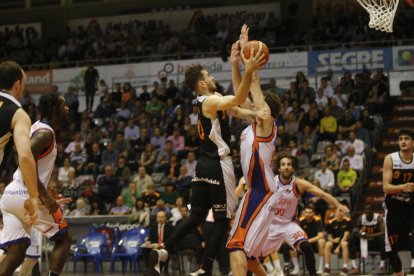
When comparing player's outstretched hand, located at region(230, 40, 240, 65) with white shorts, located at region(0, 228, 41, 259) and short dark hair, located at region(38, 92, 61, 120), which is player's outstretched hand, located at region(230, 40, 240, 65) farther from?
white shorts, located at region(0, 228, 41, 259)

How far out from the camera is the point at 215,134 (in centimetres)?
838

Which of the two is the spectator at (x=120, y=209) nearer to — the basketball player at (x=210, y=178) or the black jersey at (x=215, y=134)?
the basketball player at (x=210, y=178)

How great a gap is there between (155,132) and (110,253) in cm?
445

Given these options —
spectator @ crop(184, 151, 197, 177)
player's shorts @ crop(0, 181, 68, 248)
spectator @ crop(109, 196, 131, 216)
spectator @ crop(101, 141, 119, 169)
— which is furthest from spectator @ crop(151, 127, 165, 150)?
player's shorts @ crop(0, 181, 68, 248)

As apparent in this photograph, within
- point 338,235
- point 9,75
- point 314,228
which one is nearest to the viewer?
point 9,75

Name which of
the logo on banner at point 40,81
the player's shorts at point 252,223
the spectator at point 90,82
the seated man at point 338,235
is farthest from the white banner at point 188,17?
the player's shorts at point 252,223

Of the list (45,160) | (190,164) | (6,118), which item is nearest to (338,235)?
(190,164)

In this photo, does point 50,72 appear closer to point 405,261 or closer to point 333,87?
point 333,87

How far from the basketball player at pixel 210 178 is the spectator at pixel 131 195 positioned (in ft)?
32.2

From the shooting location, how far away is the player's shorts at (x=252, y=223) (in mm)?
7816

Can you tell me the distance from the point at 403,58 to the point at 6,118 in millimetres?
17654

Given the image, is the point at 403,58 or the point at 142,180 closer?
the point at 142,180

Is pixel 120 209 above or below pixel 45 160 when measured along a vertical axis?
below

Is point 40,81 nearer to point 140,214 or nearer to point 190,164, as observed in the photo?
point 190,164
